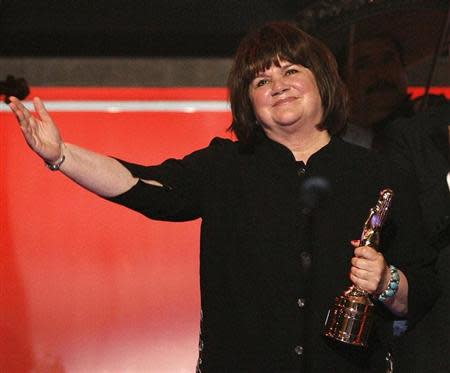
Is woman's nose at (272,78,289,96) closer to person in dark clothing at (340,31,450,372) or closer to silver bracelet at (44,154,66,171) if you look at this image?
person in dark clothing at (340,31,450,372)

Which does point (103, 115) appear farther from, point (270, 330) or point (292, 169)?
point (270, 330)

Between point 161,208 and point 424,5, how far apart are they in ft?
3.76

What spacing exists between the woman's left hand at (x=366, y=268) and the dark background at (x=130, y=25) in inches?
41.1

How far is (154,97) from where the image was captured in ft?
7.59

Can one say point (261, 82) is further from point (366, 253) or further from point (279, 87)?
point (366, 253)

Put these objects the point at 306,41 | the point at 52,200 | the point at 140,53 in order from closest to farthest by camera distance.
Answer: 1. the point at 306,41
2. the point at 52,200
3. the point at 140,53

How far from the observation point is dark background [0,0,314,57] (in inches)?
90.5

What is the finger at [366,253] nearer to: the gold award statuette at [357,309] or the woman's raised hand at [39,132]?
the gold award statuette at [357,309]

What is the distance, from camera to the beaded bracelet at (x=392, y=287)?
5.11 feet

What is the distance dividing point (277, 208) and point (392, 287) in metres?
0.24

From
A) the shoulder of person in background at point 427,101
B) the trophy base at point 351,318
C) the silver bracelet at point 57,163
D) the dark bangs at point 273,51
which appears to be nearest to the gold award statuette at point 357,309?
the trophy base at point 351,318

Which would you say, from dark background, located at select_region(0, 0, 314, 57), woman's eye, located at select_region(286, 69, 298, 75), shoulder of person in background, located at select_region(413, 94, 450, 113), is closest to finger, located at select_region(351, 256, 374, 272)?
woman's eye, located at select_region(286, 69, 298, 75)

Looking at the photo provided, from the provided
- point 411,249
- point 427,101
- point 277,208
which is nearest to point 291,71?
point 277,208

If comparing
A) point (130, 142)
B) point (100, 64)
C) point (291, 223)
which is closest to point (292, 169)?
point (291, 223)
